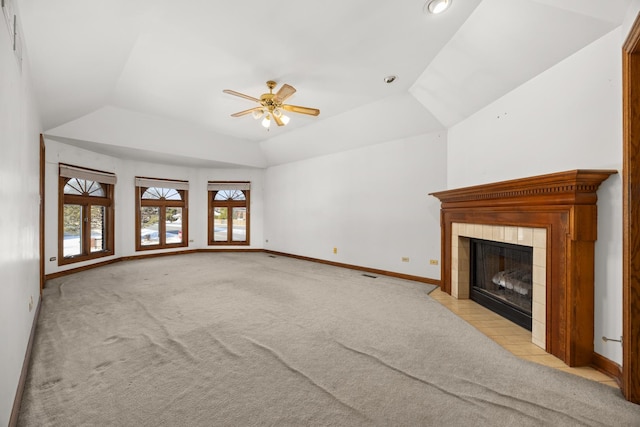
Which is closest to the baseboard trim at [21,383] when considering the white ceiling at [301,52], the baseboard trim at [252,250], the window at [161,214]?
the white ceiling at [301,52]

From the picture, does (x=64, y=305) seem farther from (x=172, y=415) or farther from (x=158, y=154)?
(x=158, y=154)

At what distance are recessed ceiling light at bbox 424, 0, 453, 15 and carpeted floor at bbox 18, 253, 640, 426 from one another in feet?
9.58

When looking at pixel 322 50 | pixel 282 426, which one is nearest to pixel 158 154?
pixel 322 50

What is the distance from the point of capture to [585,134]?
220 centimetres

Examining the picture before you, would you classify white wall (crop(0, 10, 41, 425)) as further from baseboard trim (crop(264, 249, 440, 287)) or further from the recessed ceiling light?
baseboard trim (crop(264, 249, 440, 287))

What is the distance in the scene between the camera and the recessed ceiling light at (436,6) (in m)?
2.27

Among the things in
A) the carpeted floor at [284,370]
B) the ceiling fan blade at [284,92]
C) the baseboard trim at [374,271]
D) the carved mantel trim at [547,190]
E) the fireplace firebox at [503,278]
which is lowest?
the carpeted floor at [284,370]

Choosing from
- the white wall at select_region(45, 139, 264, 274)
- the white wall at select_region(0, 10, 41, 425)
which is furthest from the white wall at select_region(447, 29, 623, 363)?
the white wall at select_region(45, 139, 264, 274)

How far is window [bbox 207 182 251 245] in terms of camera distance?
780 cm

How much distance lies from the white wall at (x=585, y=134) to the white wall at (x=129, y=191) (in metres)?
6.18

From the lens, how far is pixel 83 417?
1.58 m

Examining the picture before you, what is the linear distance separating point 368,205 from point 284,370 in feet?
12.5

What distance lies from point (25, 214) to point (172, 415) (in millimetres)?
2020

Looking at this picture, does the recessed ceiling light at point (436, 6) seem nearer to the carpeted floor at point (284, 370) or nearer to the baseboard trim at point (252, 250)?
the carpeted floor at point (284, 370)
